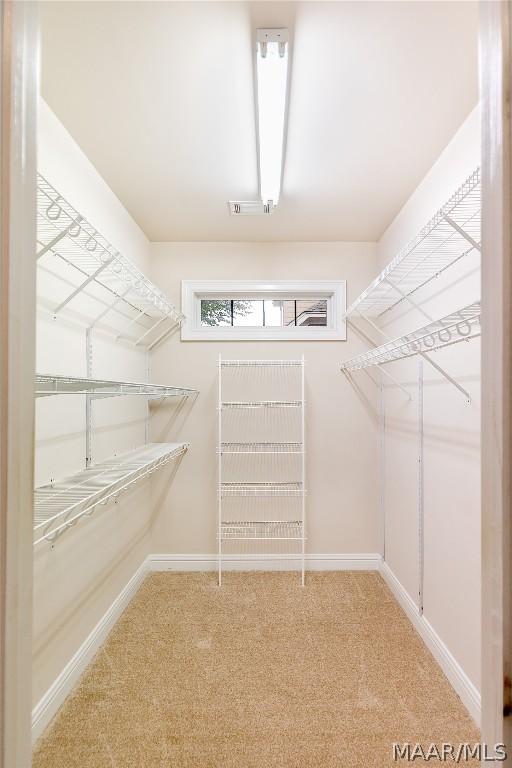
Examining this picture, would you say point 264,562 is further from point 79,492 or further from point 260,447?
point 79,492

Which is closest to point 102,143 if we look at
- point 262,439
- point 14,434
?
point 14,434

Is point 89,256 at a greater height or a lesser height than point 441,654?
greater

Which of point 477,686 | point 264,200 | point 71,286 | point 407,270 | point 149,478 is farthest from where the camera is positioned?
point 149,478

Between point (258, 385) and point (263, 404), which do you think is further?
point (258, 385)

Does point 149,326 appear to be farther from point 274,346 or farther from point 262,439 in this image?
point 262,439

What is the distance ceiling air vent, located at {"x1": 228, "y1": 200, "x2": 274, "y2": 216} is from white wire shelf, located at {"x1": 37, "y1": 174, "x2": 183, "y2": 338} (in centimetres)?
67

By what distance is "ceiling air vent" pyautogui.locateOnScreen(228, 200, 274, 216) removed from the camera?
89.3 inches

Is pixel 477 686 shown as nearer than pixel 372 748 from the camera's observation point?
No

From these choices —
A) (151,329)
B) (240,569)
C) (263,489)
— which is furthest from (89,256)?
(240,569)

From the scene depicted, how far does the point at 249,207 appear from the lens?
2326 mm

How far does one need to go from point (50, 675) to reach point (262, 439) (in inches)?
70.4

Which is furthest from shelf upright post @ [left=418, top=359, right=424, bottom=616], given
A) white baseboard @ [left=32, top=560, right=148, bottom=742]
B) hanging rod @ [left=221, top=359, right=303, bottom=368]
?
white baseboard @ [left=32, top=560, right=148, bottom=742]

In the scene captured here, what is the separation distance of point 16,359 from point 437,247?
64.5 inches

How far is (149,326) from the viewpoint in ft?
9.60
